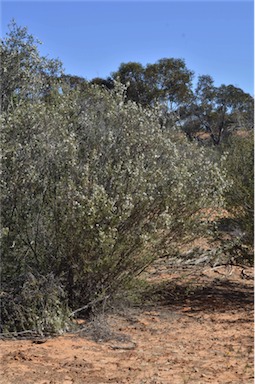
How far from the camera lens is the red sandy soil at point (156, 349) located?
14.9 ft

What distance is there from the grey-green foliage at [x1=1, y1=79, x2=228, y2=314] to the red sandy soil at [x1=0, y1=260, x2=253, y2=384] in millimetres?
682

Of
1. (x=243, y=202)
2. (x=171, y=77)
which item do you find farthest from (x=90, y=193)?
(x=171, y=77)

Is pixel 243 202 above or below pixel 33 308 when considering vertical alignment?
above

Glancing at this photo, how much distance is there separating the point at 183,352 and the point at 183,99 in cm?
2538

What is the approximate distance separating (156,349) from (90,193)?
1.76m

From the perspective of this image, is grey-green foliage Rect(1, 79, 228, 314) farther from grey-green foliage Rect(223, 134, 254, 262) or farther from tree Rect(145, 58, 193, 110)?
tree Rect(145, 58, 193, 110)

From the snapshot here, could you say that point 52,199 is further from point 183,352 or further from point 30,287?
point 183,352

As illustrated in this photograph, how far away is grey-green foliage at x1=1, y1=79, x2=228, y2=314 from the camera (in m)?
5.92

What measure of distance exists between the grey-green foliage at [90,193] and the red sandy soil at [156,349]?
26.9 inches

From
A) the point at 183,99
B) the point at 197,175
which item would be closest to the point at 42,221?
the point at 197,175

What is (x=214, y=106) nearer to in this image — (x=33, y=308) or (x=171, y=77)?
(x=171, y=77)

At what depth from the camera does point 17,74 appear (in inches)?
277

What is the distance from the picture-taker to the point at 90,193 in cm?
597

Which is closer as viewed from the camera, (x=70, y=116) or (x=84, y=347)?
(x=84, y=347)
